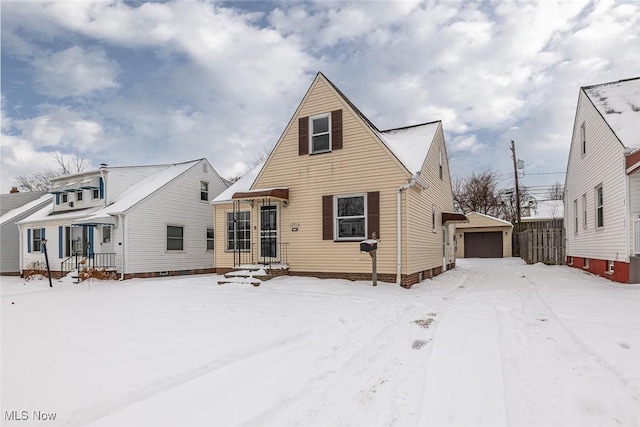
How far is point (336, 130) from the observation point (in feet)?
38.5

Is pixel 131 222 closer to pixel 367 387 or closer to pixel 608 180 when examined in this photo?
pixel 367 387

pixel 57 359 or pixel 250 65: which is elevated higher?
pixel 250 65

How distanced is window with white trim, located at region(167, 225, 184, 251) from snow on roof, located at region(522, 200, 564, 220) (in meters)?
27.9

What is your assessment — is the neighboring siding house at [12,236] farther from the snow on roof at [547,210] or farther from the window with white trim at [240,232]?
the snow on roof at [547,210]

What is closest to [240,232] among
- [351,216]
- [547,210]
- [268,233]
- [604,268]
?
[268,233]

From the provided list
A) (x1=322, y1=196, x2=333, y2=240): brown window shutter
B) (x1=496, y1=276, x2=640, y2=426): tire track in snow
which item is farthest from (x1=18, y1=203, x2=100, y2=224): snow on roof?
(x1=496, y1=276, x2=640, y2=426): tire track in snow

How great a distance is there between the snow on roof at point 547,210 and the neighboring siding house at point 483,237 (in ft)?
19.9

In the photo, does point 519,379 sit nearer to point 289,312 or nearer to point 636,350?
point 636,350

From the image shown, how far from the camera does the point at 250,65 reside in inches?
526

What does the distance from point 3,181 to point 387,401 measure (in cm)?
4777

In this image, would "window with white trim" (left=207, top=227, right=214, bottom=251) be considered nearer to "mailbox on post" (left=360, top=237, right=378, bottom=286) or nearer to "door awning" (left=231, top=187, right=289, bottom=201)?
"door awning" (left=231, top=187, right=289, bottom=201)

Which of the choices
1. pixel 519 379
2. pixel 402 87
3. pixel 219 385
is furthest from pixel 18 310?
pixel 402 87

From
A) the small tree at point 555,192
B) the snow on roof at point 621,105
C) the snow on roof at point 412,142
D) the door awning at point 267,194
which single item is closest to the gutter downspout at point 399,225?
the snow on roof at point 412,142

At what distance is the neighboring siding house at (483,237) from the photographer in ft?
87.0
